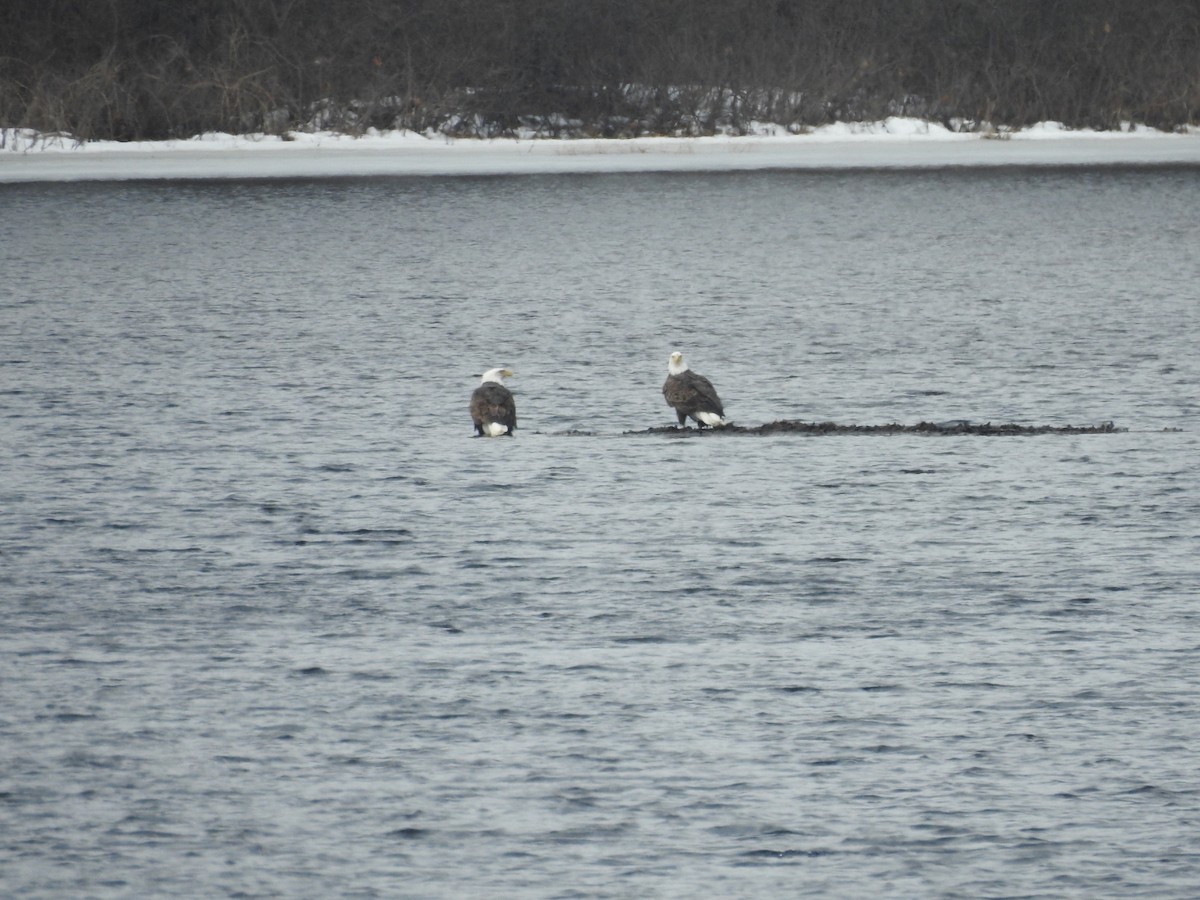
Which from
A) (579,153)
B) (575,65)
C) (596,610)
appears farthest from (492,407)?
(575,65)

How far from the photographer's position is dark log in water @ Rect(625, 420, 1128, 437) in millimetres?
12680

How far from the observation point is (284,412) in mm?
13922

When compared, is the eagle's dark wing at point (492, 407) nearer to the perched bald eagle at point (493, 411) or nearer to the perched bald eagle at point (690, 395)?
the perched bald eagle at point (493, 411)

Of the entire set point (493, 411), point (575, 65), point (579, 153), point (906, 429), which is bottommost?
point (906, 429)

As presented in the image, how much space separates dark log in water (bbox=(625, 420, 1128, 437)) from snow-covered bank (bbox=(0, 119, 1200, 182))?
25.3 meters

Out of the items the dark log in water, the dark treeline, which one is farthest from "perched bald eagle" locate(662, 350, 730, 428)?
the dark treeline

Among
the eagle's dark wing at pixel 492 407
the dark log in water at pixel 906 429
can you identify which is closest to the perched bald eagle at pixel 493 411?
the eagle's dark wing at pixel 492 407

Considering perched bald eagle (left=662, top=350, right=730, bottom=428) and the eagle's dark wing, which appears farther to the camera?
the eagle's dark wing

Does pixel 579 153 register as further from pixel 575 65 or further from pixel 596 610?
pixel 596 610

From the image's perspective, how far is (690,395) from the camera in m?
12.6

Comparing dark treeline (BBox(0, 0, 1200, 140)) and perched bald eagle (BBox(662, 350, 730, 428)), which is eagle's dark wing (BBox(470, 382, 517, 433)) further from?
dark treeline (BBox(0, 0, 1200, 140))

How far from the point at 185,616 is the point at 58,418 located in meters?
5.34

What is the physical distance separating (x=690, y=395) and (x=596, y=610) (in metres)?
4.22

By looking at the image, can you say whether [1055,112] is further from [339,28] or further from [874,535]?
[874,535]
